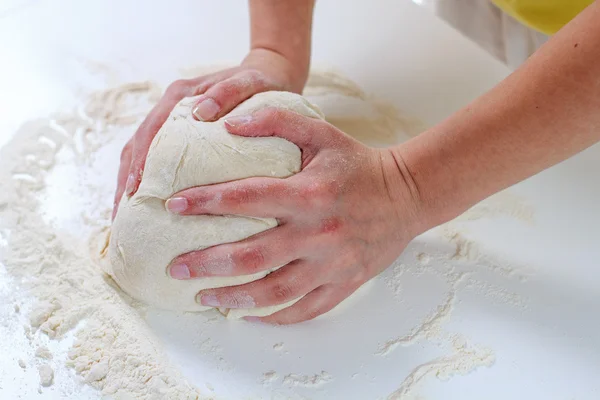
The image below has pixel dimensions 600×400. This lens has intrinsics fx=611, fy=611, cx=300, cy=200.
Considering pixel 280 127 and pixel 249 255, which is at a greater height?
pixel 280 127

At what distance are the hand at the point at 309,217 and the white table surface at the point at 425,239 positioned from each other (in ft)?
0.36

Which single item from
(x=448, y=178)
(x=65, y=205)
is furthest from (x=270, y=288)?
(x=65, y=205)

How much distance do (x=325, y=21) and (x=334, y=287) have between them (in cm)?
107

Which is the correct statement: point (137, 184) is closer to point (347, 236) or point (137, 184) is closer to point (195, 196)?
point (195, 196)

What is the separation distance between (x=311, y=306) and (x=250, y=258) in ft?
0.64

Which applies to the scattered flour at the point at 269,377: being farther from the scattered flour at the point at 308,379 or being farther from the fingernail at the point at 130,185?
the fingernail at the point at 130,185

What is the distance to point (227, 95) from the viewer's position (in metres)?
1.24

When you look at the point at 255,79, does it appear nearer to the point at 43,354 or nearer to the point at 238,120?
the point at 238,120

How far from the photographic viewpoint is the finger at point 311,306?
1.20 m

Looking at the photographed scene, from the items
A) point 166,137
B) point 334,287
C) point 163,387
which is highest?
point 166,137

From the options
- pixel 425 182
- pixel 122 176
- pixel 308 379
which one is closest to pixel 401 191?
pixel 425 182

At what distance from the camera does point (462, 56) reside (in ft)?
6.08

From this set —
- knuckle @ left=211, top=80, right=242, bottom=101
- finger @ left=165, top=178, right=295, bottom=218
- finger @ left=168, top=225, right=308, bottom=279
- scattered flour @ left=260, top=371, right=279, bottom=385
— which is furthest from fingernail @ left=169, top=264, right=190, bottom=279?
knuckle @ left=211, top=80, right=242, bottom=101

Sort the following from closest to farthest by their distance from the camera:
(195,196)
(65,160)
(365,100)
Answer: (195,196)
(65,160)
(365,100)
